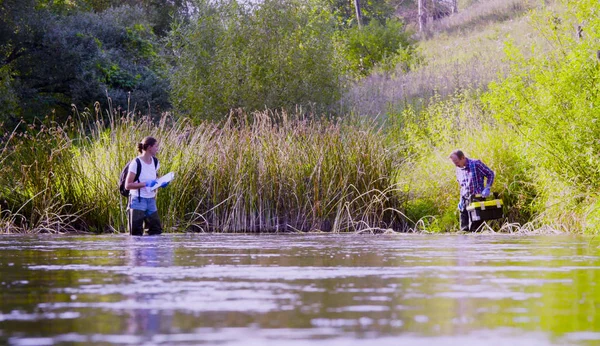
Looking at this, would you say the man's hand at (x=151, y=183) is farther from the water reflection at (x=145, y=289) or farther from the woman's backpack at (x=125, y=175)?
the water reflection at (x=145, y=289)

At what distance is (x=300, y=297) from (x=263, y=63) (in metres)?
20.4

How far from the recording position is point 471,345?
358 centimetres

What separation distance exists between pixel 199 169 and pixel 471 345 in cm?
1198

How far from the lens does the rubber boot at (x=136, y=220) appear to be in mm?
12438

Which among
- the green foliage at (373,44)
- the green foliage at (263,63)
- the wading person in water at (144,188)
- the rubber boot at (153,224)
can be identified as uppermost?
the green foliage at (373,44)

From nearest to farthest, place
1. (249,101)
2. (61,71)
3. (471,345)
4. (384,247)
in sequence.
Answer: (471,345), (384,247), (249,101), (61,71)

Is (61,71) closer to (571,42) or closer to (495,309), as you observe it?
(571,42)

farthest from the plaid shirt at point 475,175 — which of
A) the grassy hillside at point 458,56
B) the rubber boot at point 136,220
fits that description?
the rubber boot at point 136,220

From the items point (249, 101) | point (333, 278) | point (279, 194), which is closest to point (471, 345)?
point (333, 278)

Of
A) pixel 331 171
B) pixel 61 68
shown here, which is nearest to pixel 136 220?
pixel 331 171

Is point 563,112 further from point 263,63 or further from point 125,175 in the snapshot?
point 263,63

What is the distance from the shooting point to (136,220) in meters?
12.5

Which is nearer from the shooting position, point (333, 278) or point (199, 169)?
point (333, 278)

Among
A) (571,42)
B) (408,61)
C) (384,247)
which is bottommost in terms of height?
(384,247)
